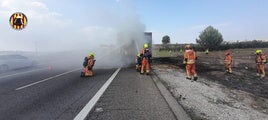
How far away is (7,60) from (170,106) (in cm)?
1769

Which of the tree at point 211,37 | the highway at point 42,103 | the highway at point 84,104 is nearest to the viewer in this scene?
the highway at point 84,104

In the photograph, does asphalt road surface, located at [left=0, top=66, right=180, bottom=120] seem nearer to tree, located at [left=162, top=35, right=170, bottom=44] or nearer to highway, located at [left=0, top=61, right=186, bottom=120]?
highway, located at [left=0, top=61, right=186, bottom=120]

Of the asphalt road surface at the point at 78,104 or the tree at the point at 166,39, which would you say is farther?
the tree at the point at 166,39

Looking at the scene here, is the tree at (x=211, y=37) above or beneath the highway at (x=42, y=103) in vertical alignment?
above

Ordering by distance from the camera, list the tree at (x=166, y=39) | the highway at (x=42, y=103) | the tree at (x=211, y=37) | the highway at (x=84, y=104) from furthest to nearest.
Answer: the tree at (x=166, y=39), the tree at (x=211, y=37), the highway at (x=42, y=103), the highway at (x=84, y=104)

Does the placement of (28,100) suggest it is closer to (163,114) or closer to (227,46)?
(163,114)

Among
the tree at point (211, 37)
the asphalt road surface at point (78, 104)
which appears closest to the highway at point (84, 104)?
the asphalt road surface at point (78, 104)

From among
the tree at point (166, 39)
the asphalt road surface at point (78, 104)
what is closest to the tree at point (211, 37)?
the tree at point (166, 39)

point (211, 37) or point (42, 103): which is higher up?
point (211, 37)

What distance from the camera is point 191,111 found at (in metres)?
7.18

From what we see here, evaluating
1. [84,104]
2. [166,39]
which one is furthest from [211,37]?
[84,104]

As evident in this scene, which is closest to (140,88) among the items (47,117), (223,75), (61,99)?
(61,99)

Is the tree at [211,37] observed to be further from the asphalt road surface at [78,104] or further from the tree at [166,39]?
the asphalt road surface at [78,104]

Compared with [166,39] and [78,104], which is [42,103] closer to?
[78,104]
